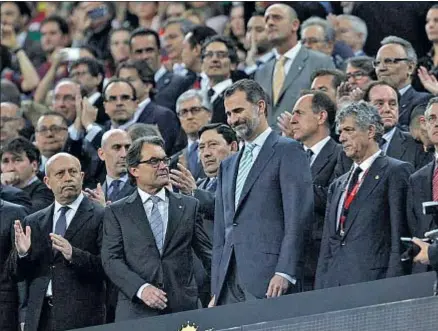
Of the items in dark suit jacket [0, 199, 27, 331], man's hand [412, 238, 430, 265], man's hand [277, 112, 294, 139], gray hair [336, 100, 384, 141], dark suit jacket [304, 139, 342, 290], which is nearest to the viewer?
man's hand [412, 238, 430, 265]

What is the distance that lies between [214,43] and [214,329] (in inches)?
206

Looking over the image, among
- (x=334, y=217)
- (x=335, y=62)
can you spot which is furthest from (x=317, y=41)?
(x=334, y=217)

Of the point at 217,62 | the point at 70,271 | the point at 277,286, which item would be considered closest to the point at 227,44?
the point at 217,62

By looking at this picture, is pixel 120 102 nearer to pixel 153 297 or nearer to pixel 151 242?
pixel 151 242

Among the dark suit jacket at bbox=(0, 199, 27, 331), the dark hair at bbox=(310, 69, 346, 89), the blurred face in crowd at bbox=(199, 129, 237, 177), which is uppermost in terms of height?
the dark hair at bbox=(310, 69, 346, 89)

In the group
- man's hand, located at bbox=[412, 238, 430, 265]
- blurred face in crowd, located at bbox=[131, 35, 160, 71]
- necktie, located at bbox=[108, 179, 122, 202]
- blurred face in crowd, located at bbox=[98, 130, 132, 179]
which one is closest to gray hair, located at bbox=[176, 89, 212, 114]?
blurred face in crowd, located at bbox=[98, 130, 132, 179]

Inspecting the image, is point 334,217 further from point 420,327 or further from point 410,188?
point 420,327

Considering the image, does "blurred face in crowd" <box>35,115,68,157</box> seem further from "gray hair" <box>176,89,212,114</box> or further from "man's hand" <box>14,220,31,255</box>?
"man's hand" <box>14,220,31,255</box>

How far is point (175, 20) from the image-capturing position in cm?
1677

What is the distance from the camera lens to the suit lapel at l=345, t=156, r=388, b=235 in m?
10.7

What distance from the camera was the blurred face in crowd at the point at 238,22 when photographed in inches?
675

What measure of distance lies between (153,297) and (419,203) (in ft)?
6.63

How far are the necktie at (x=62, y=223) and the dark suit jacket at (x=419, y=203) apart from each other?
2.79m

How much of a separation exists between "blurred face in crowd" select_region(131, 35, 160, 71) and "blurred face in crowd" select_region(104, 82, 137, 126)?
79.8 inches
